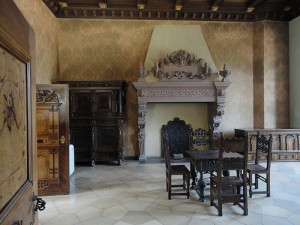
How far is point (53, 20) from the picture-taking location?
620cm

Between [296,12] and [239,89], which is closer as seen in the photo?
[296,12]

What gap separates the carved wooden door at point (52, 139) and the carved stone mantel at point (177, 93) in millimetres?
2520

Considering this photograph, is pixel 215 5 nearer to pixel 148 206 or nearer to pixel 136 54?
pixel 136 54

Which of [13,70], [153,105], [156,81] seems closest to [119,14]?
[156,81]

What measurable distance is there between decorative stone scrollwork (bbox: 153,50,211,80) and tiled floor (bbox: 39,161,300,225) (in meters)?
2.74

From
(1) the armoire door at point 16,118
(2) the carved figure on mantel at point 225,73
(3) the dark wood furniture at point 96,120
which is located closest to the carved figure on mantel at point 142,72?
(3) the dark wood furniture at point 96,120

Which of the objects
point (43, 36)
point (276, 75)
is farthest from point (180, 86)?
point (43, 36)

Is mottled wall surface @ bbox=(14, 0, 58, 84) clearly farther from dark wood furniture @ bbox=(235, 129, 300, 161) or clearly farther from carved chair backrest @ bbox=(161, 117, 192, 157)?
dark wood furniture @ bbox=(235, 129, 300, 161)

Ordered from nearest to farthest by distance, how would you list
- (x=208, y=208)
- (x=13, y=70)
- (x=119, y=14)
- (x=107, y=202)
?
1. (x=13, y=70)
2. (x=208, y=208)
3. (x=107, y=202)
4. (x=119, y=14)

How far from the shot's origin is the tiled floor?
298 cm

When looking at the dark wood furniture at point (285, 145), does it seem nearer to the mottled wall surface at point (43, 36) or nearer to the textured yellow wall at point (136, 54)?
the textured yellow wall at point (136, 54)

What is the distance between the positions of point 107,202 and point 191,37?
195 inches

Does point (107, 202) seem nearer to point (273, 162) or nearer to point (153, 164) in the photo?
point (153, 164)

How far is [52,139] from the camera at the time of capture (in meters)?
3.95
